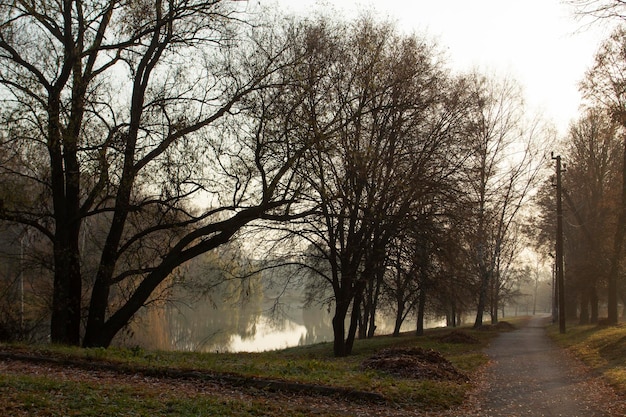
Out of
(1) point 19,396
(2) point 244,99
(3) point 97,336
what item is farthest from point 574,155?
(1) point 19,396

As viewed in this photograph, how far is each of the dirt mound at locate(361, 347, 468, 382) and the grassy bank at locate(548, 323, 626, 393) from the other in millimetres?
3518

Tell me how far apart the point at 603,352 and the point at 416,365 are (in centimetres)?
887

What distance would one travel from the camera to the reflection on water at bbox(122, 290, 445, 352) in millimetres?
32241

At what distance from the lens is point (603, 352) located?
18.3m

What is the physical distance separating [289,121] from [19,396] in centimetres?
1038

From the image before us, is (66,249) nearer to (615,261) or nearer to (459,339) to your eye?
(459,339)

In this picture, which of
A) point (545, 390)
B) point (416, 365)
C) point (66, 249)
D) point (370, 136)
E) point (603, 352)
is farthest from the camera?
point (370, 136)

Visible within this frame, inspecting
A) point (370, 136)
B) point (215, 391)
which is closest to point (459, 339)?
point (370, 136)

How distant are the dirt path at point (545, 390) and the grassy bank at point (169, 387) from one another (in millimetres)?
775

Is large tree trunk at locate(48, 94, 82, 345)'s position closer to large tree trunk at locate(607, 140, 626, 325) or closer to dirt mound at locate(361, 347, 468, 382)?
dirt mound at locate(361, 347, 468, 382)

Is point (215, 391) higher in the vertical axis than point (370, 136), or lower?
lower

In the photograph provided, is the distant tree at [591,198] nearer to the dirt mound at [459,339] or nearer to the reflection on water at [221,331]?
the dirt mound at [459,339]

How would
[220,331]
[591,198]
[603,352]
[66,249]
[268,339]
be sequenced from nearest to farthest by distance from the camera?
[66,249], [603,352], [220,331], [591,198], [268,339]

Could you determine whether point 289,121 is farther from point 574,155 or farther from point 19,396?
point 574,155
